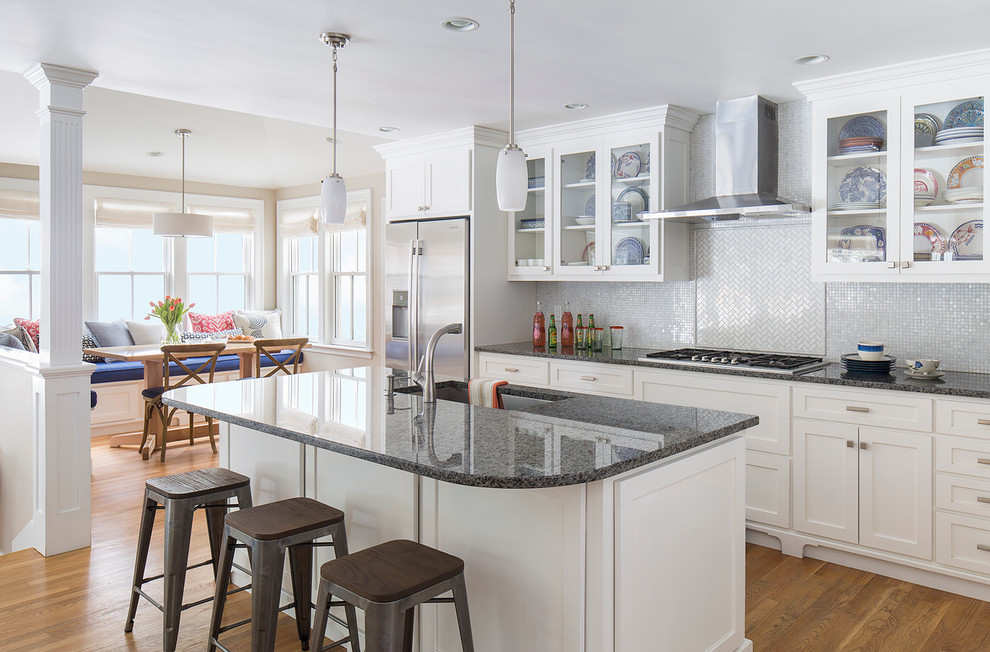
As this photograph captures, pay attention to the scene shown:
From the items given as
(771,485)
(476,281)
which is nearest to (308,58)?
(476,281)

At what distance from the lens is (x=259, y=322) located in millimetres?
7883

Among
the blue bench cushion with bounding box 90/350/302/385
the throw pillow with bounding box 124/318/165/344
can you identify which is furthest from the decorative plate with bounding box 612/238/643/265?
the throw pillow with bounding box 124/318/165/344

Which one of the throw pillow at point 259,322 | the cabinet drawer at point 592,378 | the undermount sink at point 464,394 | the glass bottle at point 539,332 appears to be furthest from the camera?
the throw pillow at point 259,322

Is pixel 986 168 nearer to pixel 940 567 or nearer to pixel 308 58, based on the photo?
pixel 940 567

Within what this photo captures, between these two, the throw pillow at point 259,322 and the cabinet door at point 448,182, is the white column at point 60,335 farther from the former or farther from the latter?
the throw pillow at point 259,322

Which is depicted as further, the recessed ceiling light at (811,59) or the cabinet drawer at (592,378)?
the cabinet drawer at (592,378)

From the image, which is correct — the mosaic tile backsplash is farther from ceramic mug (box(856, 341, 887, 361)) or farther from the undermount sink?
the undermount sink

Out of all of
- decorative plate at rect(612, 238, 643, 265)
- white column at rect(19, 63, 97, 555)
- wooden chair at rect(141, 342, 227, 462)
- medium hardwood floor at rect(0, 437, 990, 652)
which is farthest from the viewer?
wooden chair at rect(141, 342, 227, 462)

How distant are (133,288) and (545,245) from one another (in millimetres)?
4860

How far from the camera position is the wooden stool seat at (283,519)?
2.16 metres

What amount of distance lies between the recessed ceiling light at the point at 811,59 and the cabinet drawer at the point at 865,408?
Result: 1.53m

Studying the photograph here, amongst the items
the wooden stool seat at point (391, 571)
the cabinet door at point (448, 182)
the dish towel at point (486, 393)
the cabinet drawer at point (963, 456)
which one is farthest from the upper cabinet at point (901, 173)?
the wooden stool seat at point (391, 571)

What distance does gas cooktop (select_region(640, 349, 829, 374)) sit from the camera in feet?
11.8

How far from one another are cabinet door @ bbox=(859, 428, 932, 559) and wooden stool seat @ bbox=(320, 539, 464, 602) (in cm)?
226
